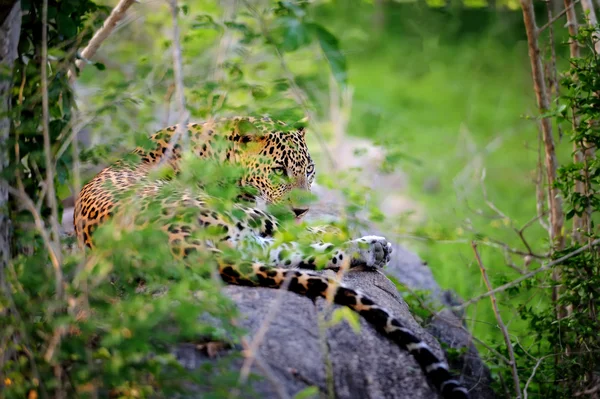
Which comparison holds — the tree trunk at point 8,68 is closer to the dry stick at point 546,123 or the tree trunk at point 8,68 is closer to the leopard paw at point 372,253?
the leopard paw at point 372,253

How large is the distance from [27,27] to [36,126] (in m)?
0.63

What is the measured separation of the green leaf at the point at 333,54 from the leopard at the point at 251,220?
61 cm

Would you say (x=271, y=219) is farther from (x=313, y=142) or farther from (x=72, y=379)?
(x=313, y=142)

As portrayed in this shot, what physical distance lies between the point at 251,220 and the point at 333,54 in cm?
181

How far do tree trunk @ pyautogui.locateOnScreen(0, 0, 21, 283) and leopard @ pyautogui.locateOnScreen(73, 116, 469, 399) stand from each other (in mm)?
587

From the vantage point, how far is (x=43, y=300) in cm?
331

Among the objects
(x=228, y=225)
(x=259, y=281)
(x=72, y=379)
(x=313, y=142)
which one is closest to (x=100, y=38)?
(x=228, y=225)

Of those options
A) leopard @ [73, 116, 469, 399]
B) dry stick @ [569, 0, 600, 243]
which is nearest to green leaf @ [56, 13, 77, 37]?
leopard @ [73, 116, 469, 399]

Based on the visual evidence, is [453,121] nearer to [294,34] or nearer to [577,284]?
[577,284]

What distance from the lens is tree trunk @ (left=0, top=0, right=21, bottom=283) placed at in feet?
12.8

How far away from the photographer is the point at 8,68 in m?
3.85

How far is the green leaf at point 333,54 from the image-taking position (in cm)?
313

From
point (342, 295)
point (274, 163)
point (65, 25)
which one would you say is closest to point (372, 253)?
point (342, 295)

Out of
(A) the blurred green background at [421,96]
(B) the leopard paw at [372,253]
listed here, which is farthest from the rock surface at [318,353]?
(A) the blurred green background at [421,96]
